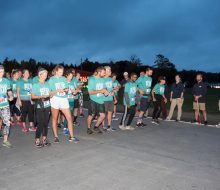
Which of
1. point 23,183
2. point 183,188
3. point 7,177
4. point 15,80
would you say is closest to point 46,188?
point 23,183

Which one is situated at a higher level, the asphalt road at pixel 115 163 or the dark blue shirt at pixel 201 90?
the dark blue shirt at pixel 201 90

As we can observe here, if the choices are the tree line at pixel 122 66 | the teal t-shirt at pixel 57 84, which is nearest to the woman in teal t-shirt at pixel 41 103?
the teal t-shirt at pixel 57 84

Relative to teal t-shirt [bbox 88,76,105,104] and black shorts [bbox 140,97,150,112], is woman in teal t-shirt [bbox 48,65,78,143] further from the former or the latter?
black shorts [bbox 140,97,150,112]

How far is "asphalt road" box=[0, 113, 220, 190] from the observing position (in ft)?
16.6

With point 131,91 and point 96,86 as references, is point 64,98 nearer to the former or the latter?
point 96,86

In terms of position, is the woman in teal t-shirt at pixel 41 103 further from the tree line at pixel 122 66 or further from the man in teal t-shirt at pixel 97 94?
the tree line at pixel 122 66

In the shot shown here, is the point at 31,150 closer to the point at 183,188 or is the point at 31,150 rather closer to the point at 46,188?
the point at 46,188

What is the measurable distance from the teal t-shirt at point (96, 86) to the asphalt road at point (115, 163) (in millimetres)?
1116

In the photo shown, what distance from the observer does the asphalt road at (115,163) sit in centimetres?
505

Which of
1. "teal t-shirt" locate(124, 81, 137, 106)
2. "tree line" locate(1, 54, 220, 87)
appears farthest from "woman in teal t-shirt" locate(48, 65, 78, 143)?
"tree line" locate(1, 54, 220, 87)

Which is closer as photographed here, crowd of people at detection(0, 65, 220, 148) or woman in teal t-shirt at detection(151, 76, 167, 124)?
crowd of people at detection(0, 65, 220, 148)

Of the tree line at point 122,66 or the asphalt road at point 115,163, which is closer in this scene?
the asphalt road at point 115,163

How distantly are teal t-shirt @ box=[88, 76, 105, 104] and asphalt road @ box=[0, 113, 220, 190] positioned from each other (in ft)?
3.66

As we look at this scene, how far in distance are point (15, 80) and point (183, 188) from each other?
7.47 metres
